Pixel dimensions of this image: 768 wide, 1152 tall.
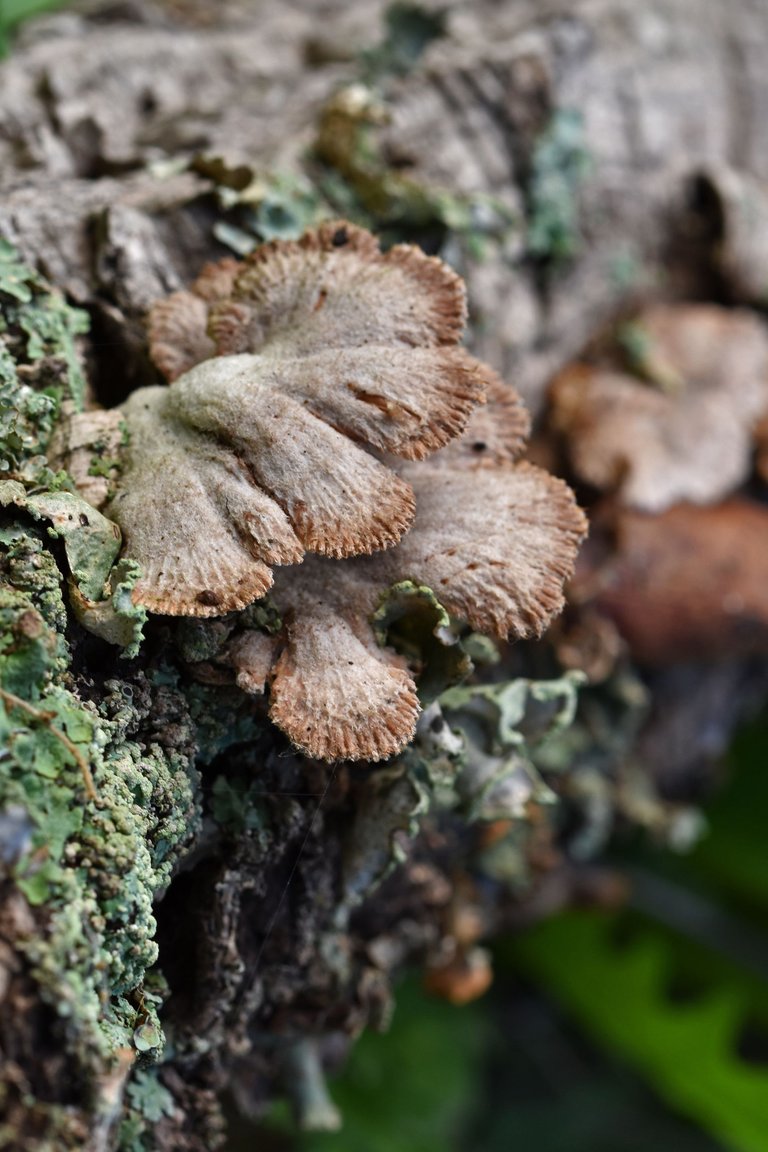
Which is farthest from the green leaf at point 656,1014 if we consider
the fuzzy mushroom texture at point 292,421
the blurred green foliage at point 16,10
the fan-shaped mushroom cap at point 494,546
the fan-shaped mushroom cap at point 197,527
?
the blurred green foliage at point 16,10

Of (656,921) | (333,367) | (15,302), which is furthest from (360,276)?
(656,921)

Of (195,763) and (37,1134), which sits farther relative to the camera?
(195,763)

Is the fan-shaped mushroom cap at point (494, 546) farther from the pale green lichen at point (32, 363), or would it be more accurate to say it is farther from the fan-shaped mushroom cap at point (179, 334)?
the pale green lichen at point (32, 363)

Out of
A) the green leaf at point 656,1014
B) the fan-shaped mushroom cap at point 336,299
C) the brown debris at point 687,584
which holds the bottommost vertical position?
the green leaf at point 656,1014

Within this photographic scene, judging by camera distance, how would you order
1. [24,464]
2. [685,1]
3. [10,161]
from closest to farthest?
1. [24,464]
2. [10,161]
3. [685,1]

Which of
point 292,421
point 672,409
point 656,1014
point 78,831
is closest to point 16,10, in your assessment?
point 292,421

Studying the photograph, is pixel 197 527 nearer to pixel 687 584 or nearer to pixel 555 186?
pixel 687 584

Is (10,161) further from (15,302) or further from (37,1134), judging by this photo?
(37,1134)
